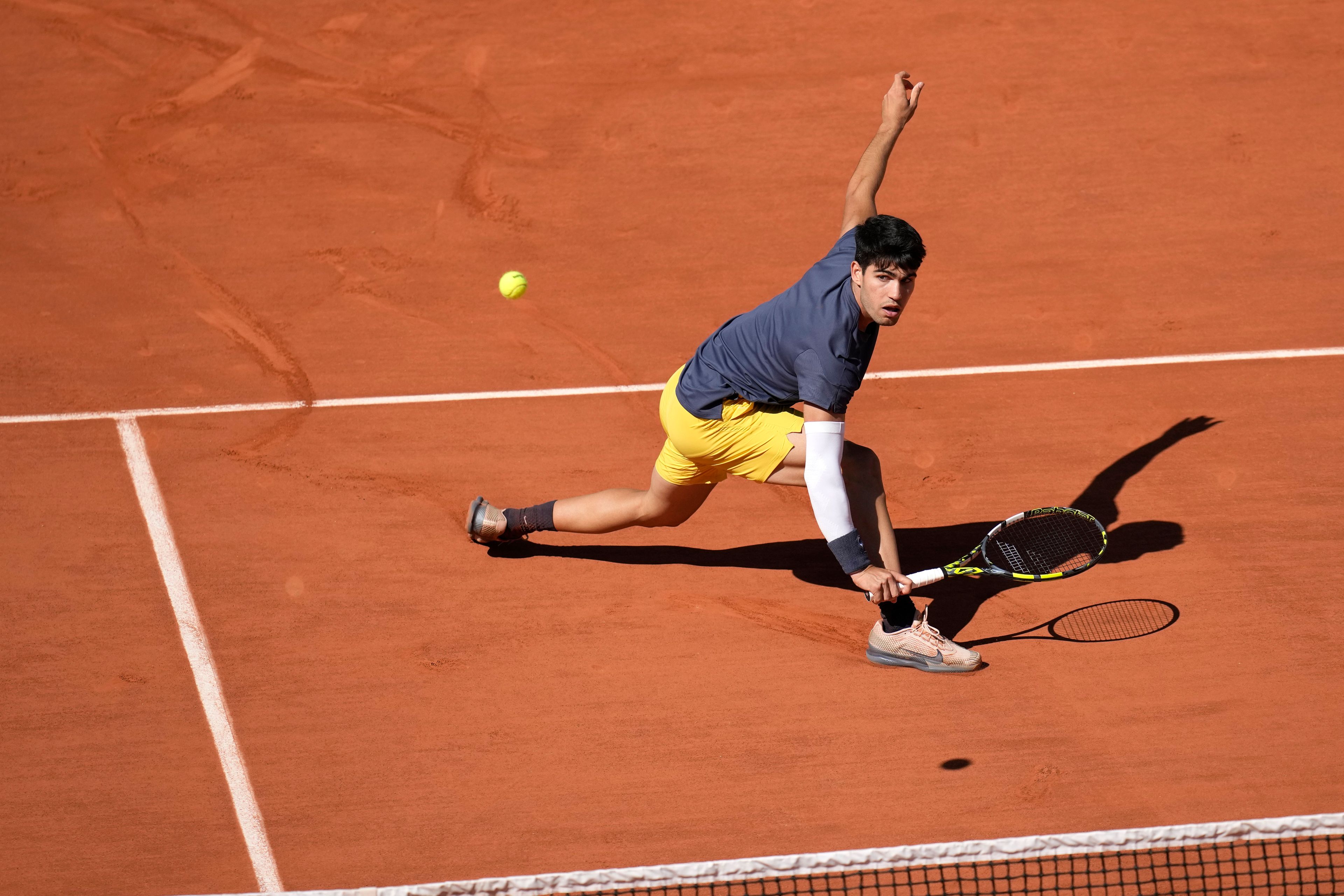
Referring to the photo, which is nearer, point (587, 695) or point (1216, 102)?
point (587, 695)

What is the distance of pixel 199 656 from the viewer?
231 inches

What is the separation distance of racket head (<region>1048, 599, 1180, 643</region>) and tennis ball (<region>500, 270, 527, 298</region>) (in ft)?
12.3

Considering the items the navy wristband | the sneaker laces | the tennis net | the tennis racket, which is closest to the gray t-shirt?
the navy wristband

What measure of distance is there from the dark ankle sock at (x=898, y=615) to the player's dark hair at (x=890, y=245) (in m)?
1.57

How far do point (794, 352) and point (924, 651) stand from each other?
1511 millimetres

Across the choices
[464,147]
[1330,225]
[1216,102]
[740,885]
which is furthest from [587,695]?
[1216,102]

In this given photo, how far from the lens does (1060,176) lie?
8945 mm

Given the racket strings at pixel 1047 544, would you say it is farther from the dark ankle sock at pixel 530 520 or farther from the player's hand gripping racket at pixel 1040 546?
the dark ankle sock at pixel 530 520

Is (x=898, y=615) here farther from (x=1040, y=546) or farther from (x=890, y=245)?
(x=890, y=245)

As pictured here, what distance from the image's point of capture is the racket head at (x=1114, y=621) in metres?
5.88

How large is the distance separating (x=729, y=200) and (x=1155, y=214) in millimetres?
2847

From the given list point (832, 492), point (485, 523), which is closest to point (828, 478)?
point (832, 492)

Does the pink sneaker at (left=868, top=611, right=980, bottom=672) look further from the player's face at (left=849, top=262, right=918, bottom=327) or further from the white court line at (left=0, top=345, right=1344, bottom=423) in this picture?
the white court line at (left=0, top=345, right=1344, bottom=423)

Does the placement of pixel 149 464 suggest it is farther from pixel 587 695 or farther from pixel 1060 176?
pixel 1060 176
